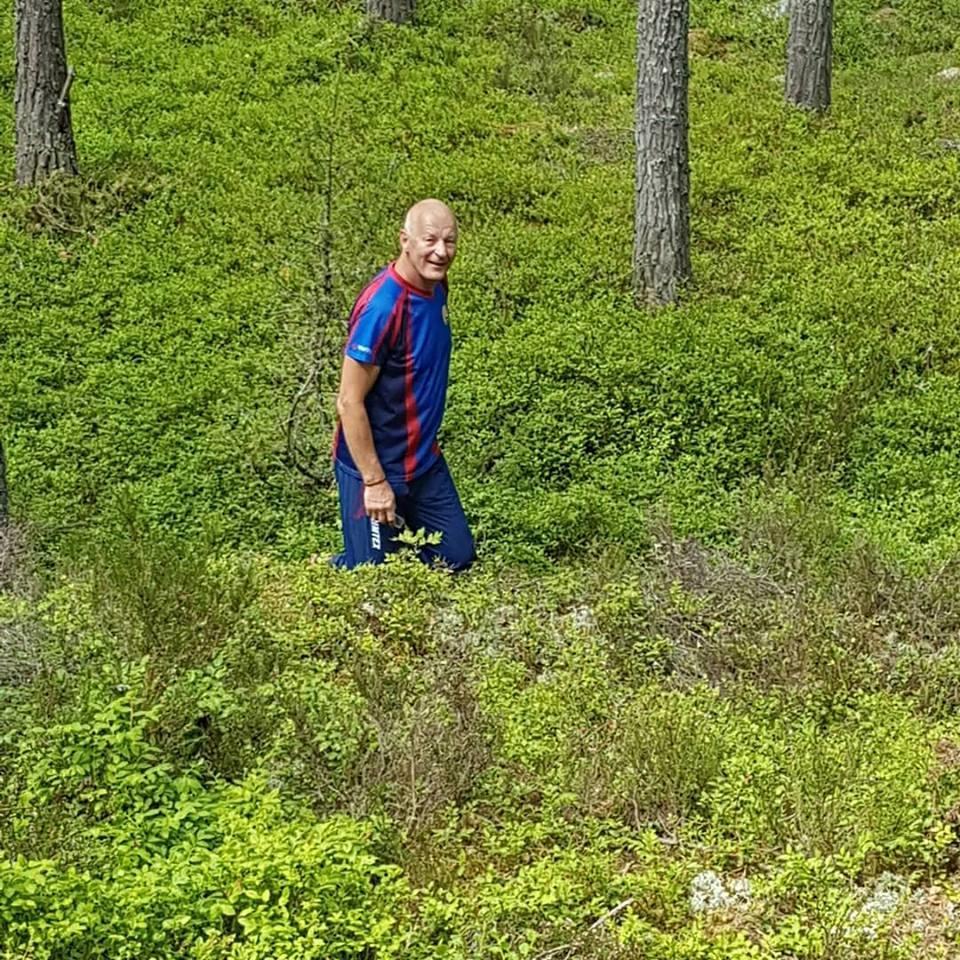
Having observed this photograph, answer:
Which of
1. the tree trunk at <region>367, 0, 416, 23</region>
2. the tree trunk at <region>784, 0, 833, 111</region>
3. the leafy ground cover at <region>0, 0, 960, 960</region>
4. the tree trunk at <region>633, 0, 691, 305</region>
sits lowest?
the leafy ground cover at <region>0, 0, 960, 960</region>

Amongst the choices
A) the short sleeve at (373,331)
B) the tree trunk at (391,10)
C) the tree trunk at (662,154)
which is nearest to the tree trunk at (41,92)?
the tree trunk at (391,10)

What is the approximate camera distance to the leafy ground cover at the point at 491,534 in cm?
350

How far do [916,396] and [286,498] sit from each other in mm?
4215

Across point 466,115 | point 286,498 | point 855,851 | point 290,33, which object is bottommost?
point 855,851

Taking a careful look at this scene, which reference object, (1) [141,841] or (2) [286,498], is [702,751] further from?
(2) [286,498]

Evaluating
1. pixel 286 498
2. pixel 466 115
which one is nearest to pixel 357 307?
pixel 286 498

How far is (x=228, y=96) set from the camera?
12.7 m

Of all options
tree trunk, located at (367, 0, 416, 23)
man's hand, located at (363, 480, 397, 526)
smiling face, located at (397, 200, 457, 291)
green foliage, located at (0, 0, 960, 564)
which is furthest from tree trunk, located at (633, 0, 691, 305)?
tree trunk, located at (367, 0, 416, 23)

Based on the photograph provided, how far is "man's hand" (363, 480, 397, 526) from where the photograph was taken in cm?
548

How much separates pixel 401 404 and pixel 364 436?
0.84 ft

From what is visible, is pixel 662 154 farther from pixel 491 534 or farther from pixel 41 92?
pixel 41 92

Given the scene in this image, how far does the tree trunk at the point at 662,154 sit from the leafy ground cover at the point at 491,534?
1.26 ft

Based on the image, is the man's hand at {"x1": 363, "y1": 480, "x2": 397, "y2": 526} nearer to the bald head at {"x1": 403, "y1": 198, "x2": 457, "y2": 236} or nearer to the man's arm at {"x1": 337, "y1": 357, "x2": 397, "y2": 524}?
the man's arm at {"x1": 337, "y1": 357, "x2": 397, "y2": 524}

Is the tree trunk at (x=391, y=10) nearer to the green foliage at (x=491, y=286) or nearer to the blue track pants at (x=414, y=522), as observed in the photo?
the green foliage at (x=491, y=286)
